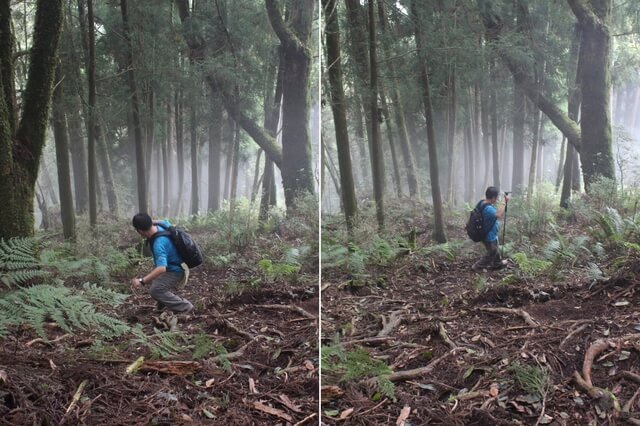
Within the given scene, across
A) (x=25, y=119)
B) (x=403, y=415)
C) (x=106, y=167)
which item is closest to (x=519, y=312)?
(x=403, y=415)

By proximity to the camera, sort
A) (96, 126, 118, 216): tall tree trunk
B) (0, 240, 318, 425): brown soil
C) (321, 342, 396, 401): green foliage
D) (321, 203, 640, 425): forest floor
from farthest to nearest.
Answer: (96, 126, 118, 216): tall tree trunk
(321, 342, 396, 401): green foliage
(321, 203, 640, 425): forest floor
(0, 240, 318, 425): brown soil

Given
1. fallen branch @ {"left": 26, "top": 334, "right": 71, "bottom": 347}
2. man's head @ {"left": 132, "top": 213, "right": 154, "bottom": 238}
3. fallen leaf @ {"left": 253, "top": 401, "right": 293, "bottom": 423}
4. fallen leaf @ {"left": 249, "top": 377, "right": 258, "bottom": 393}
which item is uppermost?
man's head @ {"left": 132, "top": 213, "right": 154, "bottom": 238}

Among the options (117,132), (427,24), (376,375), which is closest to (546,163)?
(427,24)

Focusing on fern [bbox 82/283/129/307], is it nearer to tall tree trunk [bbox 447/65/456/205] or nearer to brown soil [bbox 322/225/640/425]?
brown soil [bbox 322/225/640/425]

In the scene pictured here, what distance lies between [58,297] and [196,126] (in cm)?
79

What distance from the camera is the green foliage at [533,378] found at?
1.47 meters

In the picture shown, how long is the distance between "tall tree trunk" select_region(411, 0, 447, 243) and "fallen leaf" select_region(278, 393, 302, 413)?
0.81 meters

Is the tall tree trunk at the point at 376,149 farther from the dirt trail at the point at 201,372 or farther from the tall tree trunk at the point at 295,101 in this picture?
the dirt trail at the point at 201,372

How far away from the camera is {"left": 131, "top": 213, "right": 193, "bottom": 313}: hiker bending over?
1.62 meters

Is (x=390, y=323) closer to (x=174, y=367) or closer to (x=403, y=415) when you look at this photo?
(x=403, y=415)

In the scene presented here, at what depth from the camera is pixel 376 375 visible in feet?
5.20

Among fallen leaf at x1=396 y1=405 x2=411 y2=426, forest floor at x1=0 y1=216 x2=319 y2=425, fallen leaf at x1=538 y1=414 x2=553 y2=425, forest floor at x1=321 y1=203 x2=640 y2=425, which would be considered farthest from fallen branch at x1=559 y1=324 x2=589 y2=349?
forest floor at x1=0 y1=216 x2=319 y2=425

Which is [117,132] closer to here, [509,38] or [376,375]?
[376,375]

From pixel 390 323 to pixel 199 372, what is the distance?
647 millimetres
